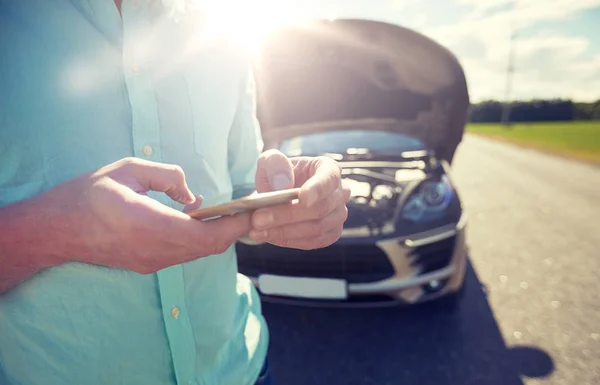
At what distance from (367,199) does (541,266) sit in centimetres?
217

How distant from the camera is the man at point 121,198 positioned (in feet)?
2.04

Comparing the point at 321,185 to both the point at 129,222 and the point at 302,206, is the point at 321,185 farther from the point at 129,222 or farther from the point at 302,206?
the point at 129,222

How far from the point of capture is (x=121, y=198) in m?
0.58

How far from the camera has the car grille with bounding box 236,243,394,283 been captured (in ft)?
8.57

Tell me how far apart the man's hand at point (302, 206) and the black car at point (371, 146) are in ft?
5.80

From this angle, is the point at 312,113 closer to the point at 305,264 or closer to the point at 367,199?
the point at 367,199

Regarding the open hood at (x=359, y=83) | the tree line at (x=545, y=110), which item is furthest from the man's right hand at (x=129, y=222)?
the tree line at (x=545, y=110)

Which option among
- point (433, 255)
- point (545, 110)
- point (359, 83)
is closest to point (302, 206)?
point (433, 255)

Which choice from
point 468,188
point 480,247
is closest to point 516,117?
point 468,188

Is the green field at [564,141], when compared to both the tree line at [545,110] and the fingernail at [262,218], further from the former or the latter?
the tree line at [545,110]

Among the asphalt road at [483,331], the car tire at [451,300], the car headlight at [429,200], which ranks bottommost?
the asphalt road at [483,331]

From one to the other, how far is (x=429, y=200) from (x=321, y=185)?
234 cm

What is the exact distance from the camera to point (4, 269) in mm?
680

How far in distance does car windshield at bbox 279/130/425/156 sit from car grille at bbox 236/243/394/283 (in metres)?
1.11
